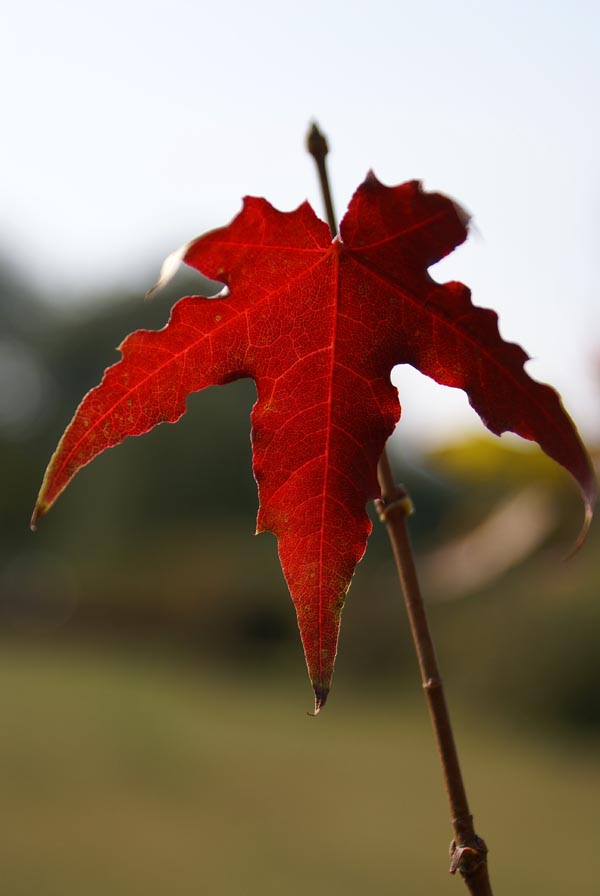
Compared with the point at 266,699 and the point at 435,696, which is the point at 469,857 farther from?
the point at 266,699

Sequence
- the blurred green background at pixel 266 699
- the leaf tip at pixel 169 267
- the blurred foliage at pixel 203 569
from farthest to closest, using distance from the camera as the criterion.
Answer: the blurred foliage at pixel 203 569 → the blurred green background at pixel 266 699 → the leaf tip at pixel 169 267

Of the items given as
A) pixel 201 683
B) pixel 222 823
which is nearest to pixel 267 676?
pixel 201 683

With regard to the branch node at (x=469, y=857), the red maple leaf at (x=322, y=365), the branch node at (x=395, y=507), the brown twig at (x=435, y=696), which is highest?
the red maple leaf at (x=322, y=365)

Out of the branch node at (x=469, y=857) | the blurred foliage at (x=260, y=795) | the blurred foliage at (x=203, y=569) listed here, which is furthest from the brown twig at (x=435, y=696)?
the blurred foliage at (x=260, y=795)

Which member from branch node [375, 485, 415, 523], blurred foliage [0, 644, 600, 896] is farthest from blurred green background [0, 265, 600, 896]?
branch node [375, 485, 415, 523]

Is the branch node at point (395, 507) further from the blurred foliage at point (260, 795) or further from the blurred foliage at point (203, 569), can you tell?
the blurred foliage at point (260, 795)

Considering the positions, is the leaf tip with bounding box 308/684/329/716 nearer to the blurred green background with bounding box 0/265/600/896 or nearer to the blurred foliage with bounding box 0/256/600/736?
the blurred green background with bounding box 0/265/600/896
